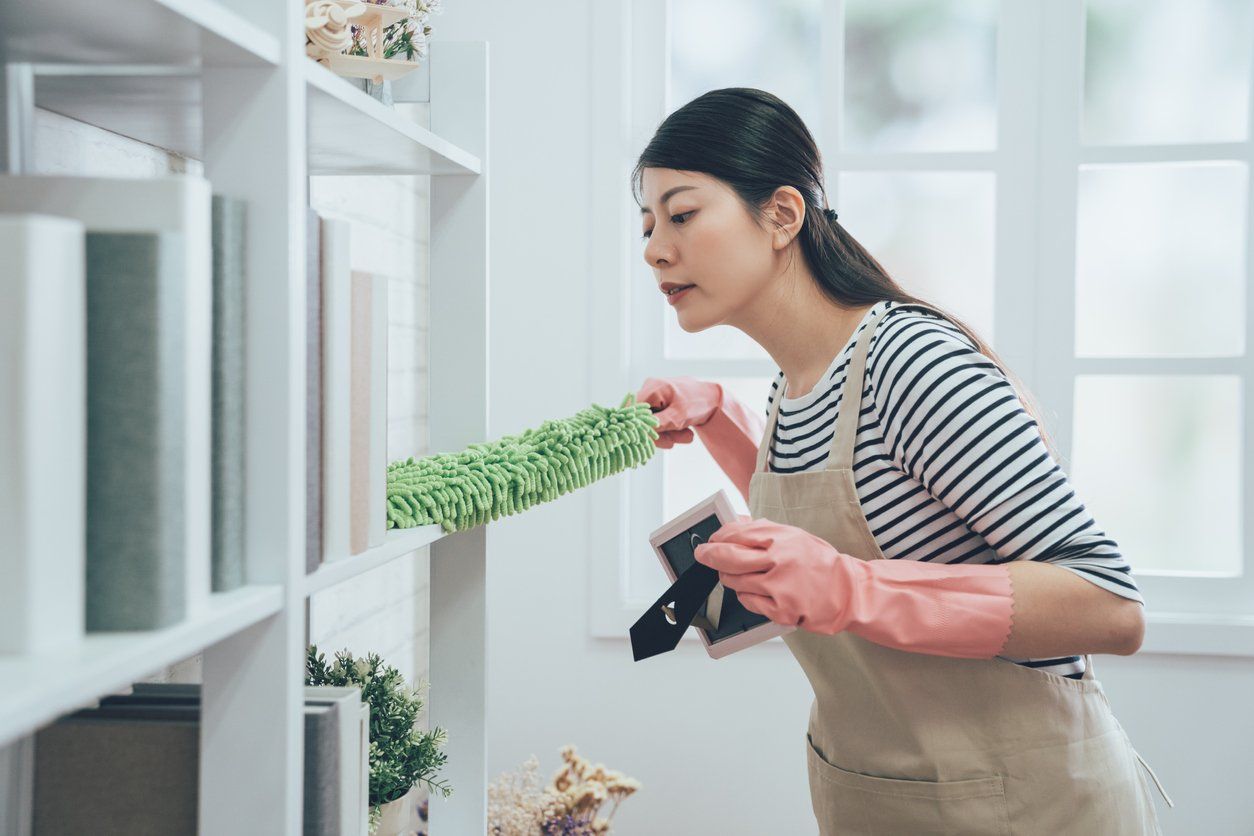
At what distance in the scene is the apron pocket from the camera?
45.3 inches

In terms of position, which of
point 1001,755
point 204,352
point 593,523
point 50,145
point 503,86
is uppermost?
point 503,86

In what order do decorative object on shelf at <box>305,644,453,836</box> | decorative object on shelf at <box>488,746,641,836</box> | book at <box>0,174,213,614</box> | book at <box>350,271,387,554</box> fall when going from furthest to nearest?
decorative object on shelf at <box>488,746,641,836</box>
decorative object on shelf at <box>305,644,453,836</box>
book at <box>350,271,387,554</box>
book at <box>0,174,213,614</box>

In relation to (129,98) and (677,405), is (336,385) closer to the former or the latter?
(129,98)

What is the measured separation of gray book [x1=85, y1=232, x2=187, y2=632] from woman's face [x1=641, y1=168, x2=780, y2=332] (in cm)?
82

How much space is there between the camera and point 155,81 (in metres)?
0.72

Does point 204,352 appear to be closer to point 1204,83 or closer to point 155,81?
point 155,81

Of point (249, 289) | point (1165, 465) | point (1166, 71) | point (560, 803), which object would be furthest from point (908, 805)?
point (1166, 71)

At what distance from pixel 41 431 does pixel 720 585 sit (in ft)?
2.83

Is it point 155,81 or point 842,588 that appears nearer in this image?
point 155,81

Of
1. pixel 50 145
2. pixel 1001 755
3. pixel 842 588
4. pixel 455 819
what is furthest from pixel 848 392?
pixel 50 145

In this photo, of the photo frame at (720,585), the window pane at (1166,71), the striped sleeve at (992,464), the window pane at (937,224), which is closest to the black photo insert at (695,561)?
the photo frame at (720,585)

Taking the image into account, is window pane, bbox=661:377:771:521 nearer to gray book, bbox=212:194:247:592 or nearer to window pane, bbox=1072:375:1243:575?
window pane, bbox=1072:375:1243:575

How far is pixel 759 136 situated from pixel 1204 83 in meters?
1.42

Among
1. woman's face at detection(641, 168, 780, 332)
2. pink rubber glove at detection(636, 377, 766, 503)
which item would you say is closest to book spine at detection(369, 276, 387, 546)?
woman's face at detection(641, 168, 780, 332)
